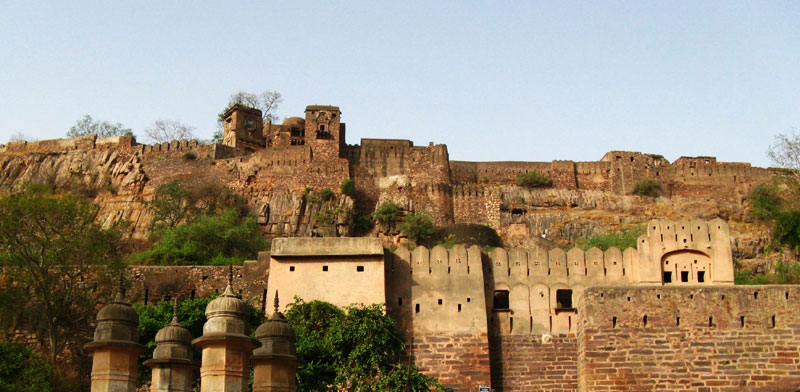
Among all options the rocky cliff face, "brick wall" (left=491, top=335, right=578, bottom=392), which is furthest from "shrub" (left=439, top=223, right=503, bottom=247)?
"brick wall" (left=491, top=335, right=578, bottom=392)

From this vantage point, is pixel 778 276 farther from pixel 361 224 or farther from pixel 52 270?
pixel 52 270

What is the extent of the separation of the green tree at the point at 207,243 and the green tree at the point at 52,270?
6186 millimetres

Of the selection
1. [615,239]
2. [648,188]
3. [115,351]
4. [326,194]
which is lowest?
[115,351]

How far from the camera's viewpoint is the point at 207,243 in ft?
147

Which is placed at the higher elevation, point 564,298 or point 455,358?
point 564,298

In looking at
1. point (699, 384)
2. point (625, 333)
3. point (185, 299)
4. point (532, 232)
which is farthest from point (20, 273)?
point (532, 232)

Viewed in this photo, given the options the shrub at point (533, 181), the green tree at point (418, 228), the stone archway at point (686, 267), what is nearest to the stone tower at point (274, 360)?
the stone archway at point (686, 267)

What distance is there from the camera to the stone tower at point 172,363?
18.3 meters

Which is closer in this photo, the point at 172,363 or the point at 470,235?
the point at 172,363

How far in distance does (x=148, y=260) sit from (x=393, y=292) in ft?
36.8

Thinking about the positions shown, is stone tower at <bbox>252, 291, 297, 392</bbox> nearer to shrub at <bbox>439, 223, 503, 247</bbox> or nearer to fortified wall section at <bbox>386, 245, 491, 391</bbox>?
fortified wall section at <bbox>386, 245, 491, 391</bbox>

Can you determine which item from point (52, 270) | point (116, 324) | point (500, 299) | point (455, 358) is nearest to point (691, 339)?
point (500, 299)

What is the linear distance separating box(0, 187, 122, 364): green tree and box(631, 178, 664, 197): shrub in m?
32.1

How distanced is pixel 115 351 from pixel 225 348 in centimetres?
169
